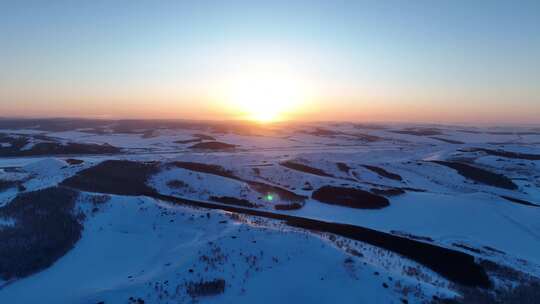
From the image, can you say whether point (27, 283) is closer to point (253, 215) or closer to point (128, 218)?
point (128, 218)

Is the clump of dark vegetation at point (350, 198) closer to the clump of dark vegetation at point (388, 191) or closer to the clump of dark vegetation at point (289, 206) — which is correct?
the clump of dark vegetation at point (388, 191)

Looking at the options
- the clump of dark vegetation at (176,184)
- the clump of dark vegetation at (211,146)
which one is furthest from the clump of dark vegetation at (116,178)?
the clump of dark vegetation at (211,146)

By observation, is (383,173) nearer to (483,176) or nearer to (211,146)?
A: (483,176)

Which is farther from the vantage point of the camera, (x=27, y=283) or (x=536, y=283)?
(x=536, y=283)

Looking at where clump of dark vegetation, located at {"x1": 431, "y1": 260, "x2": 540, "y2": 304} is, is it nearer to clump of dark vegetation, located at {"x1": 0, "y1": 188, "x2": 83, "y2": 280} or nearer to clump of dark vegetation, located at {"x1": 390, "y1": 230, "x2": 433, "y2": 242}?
clump of dark vegetation, located at {"x1": 390, "y1": 230, "x2": 433, "y2": 242}

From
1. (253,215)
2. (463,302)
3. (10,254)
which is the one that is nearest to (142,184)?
(253,215)
